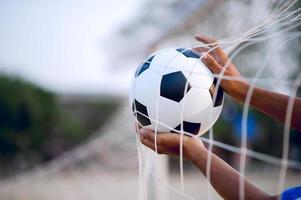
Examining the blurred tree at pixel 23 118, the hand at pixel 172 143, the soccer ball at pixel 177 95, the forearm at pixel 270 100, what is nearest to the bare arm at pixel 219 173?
the hand at pixel 172 143

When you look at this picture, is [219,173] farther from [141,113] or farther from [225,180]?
[141,113]

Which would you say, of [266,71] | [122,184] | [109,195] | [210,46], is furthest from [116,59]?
[210,46]

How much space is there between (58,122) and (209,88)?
48.6 ft

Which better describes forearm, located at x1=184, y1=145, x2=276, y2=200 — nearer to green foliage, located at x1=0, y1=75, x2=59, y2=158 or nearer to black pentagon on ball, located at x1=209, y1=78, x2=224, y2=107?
black pentagon on ball, located at x1=209, y1=78, x2=224, y2=107

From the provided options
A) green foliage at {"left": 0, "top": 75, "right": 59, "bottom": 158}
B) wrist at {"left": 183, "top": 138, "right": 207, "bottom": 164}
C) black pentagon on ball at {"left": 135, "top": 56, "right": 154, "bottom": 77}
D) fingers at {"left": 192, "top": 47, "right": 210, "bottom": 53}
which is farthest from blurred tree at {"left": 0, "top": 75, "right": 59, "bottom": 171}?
wrist at {"left": 183, "top": 138, "right": 207, "bottom": 164}

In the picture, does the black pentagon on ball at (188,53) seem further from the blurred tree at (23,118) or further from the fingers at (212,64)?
the blurred tree at (23,118)

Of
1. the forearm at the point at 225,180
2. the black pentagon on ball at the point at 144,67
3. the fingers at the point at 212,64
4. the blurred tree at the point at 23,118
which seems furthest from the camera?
the blurred tree at the point at 23,118

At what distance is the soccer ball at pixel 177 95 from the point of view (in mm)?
2070

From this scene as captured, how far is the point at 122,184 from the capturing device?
10828mm

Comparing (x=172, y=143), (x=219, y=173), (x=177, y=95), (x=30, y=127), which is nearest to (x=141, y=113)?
(x=177, y=95)

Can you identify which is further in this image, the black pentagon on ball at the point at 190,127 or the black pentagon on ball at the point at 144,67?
the black pentagon on ball at the point at 144,67

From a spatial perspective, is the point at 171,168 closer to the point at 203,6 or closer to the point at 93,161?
the point at 93,161

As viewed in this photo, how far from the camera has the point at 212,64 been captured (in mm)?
2031

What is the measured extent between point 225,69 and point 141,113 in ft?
1.24
